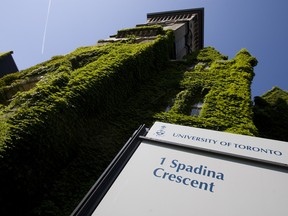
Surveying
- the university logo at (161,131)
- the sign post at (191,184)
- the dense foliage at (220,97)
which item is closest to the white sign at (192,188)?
the sign post at (191,184)

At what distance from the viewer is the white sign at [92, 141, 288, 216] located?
136 inches

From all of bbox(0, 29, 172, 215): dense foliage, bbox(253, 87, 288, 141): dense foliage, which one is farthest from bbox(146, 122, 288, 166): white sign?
bbox(253, 87, 288, 141): dense foliage

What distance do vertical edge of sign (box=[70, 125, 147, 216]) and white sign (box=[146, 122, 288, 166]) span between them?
49cm

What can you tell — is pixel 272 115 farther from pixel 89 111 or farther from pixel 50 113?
pixel 50 113

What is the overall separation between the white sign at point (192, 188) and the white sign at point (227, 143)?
51 cm

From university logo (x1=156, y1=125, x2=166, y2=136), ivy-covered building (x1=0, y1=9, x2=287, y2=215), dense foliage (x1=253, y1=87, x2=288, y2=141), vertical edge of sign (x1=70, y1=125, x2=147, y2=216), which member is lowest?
vertical edge of sign (x1=70, y1=125, x2=147, y2=216)

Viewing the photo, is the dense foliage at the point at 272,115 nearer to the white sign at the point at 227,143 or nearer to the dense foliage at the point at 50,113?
the dense foliage at the point at 50,113

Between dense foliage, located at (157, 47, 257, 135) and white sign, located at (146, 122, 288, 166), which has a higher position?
dense foliage, located at (157, 47, 257, 135)

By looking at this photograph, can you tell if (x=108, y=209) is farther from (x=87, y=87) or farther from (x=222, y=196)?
(x=87, y=87)

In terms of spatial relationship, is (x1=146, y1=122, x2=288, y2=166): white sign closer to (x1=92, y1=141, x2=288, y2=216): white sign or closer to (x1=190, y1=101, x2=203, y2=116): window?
(x1=92, y1=141, x2=288, y2=216): white sign

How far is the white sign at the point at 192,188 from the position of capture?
346cm

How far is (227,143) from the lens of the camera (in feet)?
16.4

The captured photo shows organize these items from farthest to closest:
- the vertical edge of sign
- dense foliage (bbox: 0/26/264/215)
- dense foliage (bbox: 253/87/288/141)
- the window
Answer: dense foliage (bbox: 253/87/288/141)
the window
dense foliage (bbox: 0/26/264/215)
the vertical edge of sign

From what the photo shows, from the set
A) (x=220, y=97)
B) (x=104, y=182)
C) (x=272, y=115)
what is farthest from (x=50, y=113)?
(x=272, y=115)
